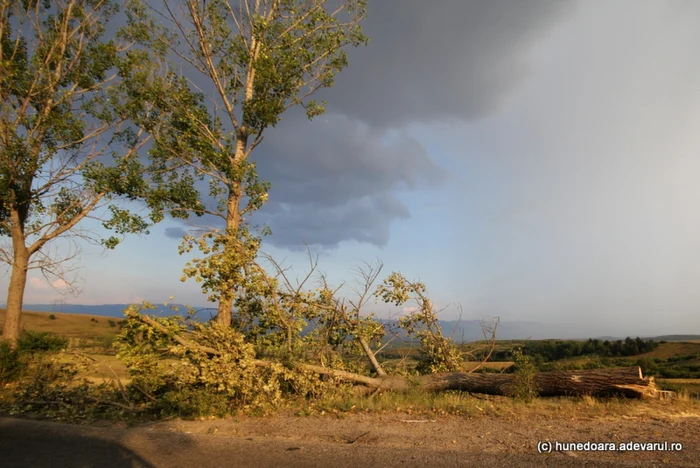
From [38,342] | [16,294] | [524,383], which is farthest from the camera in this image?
[16,294]

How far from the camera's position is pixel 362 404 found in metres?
8.05

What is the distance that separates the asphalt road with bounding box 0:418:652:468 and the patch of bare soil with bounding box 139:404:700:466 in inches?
5.5

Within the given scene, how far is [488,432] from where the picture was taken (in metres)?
6.05

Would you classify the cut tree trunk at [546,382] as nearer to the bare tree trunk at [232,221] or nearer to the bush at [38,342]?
the bare tree trunk at [232,221]

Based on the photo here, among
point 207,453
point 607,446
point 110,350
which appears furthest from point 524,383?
point 110,350

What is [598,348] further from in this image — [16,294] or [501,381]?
[16,294]

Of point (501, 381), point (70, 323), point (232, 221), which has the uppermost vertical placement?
point (232, 221)

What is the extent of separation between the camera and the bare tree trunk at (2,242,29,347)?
41.7ft

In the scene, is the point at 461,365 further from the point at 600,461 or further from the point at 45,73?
the point at 45,73

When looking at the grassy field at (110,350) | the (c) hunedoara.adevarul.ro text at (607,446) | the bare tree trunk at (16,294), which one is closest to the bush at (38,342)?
the bare tree trunk at (16,294)

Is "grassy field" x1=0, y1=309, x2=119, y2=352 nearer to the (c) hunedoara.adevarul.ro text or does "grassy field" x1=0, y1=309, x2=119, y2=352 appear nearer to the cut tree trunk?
the cut tree trunk

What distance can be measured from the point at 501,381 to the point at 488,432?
3006 millimetres

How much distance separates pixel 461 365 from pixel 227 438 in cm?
667

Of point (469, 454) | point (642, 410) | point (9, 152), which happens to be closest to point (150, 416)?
point (469, 454)
